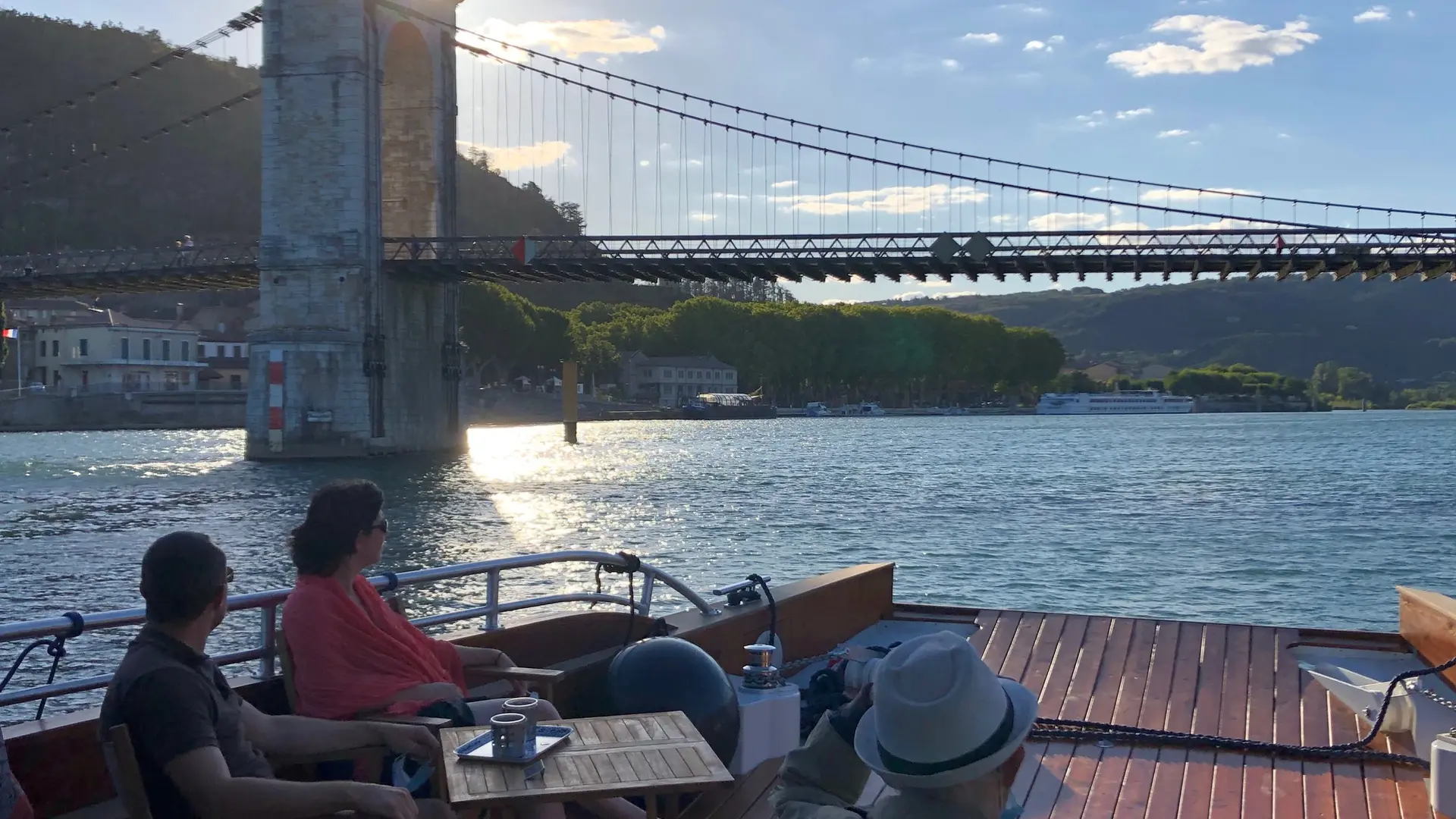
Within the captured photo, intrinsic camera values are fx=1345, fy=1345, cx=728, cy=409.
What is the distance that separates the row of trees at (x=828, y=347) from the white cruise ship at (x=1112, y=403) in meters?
2.61

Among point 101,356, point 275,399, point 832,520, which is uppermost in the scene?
point 101,356

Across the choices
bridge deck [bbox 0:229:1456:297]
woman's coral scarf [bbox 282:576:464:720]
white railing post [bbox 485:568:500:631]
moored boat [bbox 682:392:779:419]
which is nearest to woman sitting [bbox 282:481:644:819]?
woman's coral scarf [bbox 282:576:464:720]

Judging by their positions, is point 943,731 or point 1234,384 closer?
point 943,731

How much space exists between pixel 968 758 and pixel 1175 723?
12.2ft

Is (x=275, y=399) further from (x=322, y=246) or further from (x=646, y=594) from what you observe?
(x=646, y=594)

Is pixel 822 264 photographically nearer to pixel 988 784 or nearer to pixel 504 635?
pixel 504 635

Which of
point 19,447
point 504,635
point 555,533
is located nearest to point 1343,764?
point 504,635

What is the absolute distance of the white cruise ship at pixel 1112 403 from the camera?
124 m

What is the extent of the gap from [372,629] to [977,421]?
102590 mm

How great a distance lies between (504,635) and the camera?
443cm

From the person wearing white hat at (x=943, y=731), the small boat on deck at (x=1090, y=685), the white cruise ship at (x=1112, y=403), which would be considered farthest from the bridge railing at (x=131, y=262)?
the white cruise ship at (x=1112, y=403)

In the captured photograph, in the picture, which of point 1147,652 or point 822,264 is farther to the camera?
point 822,264

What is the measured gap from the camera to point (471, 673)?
3955 millimetres

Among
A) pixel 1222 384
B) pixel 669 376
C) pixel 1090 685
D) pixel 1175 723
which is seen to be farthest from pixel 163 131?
pixel 1222 384
